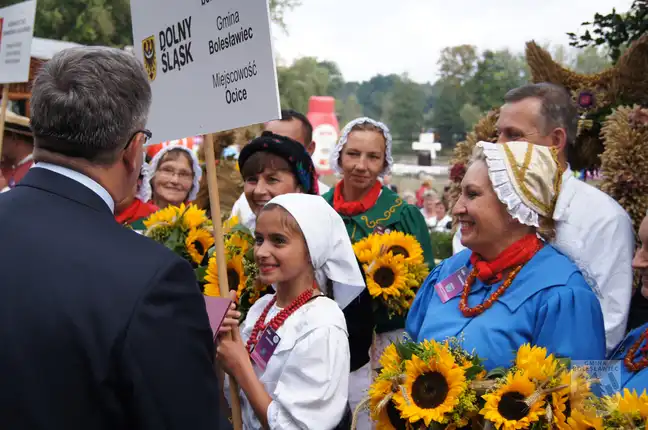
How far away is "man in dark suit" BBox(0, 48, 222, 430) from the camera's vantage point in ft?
5.55

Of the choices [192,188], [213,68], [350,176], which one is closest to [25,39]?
[192,188]

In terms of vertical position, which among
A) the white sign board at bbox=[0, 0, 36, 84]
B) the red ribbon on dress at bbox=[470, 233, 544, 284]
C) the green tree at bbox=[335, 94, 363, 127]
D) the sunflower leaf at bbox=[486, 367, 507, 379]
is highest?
the green tree at bbox=[335, 94, 363, 127]

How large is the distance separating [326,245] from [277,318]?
1.27 ft

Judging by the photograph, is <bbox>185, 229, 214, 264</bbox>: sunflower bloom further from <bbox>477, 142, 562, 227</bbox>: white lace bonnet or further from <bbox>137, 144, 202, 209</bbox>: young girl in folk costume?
<bbox>477, 142, 562, 227</bbox>: white lace bonnet

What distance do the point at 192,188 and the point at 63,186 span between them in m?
4.01

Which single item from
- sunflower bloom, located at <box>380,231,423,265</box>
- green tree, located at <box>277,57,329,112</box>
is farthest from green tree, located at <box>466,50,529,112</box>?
sunflower bloom, located at <box>380,231,423,265</box>

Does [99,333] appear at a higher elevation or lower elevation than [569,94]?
lower

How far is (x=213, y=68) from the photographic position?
3.17 m

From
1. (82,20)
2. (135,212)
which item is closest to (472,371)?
(135,212)

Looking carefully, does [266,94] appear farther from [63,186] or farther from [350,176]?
[350,176]

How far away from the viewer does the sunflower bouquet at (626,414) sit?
7.48ft

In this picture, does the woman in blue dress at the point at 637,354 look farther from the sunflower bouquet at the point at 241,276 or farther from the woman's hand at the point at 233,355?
the sunflower bouquet at the point at 241,276

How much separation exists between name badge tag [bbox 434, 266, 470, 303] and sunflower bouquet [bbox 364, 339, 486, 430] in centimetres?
40

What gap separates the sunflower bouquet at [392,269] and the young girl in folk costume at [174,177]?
2.02 m
